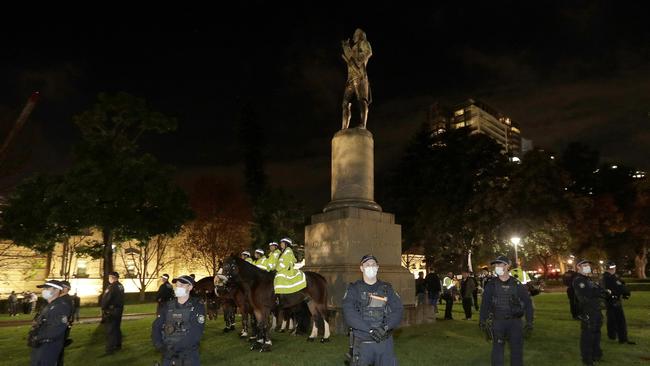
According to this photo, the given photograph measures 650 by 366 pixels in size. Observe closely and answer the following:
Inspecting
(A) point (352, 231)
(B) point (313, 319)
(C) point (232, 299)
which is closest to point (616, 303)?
(A) point (352, 231)

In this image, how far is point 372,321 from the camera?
5.72 m

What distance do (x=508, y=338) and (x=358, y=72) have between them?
12129 mm

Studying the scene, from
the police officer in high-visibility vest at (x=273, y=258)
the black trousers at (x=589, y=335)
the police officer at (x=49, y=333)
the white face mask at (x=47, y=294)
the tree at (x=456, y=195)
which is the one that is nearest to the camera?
the police officer at (x=49, y=333)

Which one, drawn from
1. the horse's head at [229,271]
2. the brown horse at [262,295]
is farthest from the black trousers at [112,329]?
the brown horse at [262,295]

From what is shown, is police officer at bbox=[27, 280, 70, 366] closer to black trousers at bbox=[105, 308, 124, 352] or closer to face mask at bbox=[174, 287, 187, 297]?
face mask at bbox=[174, 287, 187, 297]

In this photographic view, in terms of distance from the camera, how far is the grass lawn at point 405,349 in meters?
10.3

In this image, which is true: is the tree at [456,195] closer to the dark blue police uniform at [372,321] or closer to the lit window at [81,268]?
the lit window at [81,268]

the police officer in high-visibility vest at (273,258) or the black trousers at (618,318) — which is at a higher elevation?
the police officer in high-visibility vest at (273,258)

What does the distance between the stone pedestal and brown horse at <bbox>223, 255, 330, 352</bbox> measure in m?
1.53

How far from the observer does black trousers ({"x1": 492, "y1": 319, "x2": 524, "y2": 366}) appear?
7.77 metres

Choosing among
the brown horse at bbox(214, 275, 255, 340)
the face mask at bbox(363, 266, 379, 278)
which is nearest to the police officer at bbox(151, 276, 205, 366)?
the face mask at bbox(363, 266, 379, 278)

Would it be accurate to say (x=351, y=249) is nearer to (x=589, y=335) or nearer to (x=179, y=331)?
(x=589, y=335)

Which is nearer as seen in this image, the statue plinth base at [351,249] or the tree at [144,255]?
the statue plinth base at [351,249]

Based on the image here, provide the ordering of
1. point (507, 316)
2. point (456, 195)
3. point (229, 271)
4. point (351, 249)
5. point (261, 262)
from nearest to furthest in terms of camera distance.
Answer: point (507, 316)
point (229, 271)
point (261, 262)
point (351, 249)
point (456, 195)
